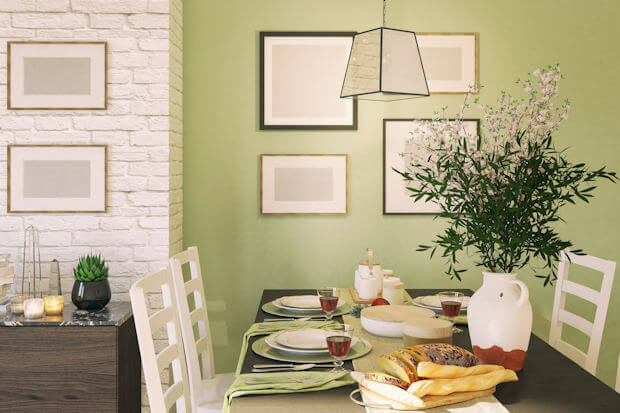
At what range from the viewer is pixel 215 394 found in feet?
6.72

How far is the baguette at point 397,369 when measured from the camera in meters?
1.28

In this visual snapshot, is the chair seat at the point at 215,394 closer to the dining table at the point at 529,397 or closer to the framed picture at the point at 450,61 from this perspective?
the dining table at the point at 529,397

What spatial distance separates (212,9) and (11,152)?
1294 mm

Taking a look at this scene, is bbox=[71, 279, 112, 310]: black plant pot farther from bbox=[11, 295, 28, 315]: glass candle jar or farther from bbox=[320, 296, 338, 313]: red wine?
bbox=[320, 296, 338, 313]: red wine

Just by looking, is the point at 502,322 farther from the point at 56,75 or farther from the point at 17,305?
the point at 56,75

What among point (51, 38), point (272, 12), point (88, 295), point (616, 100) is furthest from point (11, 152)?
point (616, 100)

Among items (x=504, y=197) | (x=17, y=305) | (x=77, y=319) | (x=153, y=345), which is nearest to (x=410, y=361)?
(x=504, y=197)

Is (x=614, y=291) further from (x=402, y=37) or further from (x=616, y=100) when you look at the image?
(x=402, y=37)

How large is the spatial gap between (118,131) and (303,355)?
1647 millimetres

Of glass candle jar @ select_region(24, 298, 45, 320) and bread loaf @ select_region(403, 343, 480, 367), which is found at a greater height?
bread loaf @ select_region(403, 343, 480, 367)

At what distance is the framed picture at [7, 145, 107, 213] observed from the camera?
2.63 meters

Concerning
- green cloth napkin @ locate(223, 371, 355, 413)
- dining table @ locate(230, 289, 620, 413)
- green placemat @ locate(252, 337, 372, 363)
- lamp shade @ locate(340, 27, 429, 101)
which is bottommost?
dining table @ locate(230, 289, 620, 413)

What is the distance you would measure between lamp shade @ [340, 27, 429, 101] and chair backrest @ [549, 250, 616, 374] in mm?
822

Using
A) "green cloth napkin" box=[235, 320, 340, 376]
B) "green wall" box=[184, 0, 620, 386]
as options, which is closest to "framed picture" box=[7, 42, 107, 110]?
"green wall" box=[184, 0, 620, 386]
